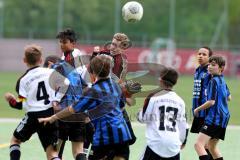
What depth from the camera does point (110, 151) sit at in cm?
866

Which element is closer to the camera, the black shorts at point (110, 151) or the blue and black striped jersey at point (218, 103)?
the black shorts at point (110, 151)

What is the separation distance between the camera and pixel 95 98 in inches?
335

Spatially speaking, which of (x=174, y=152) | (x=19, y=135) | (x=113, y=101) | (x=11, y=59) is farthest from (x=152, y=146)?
(x=11, y=59)

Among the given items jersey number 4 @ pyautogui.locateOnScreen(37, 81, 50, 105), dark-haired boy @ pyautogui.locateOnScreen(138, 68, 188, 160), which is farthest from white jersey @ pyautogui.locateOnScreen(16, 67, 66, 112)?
dark-haired boy @ pyautogui.locateOnScreen(138, 68, 188, 160)

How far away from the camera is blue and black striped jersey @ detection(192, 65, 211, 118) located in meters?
10.9

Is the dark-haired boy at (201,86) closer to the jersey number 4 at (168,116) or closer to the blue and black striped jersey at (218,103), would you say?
the blue and black striped jersey at (218,103)

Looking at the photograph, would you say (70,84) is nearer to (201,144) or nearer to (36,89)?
(36,89)

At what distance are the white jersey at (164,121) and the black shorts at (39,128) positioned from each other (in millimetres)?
1683

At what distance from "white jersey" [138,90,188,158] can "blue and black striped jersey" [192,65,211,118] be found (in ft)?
8.67

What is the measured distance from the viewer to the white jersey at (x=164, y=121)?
8227 millimetres

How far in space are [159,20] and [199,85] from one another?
5421 cm

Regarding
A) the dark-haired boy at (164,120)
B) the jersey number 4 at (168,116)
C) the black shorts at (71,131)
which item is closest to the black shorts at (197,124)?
the black shorts at (71,131)

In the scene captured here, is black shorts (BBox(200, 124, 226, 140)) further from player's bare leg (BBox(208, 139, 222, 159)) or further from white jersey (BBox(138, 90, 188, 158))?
white jersey (BBox(138, 90, 188, 158))

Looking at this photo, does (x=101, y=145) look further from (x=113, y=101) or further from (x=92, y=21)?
(x=92, y=21)
